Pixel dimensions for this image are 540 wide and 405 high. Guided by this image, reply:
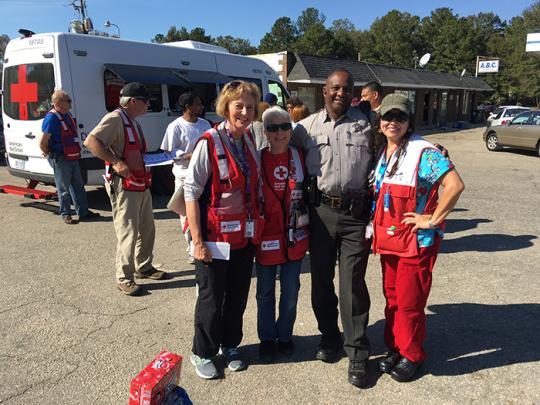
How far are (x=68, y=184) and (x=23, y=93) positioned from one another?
7.13 ft

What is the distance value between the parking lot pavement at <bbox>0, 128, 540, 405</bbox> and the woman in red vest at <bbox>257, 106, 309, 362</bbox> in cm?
62

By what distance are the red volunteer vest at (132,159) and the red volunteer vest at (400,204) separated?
96.5 inches

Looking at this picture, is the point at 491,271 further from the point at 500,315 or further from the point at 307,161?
the point at 307,161

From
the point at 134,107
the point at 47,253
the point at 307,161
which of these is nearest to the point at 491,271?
the point at 307,161

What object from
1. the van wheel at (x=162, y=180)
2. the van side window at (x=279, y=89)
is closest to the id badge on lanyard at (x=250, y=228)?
the van wheel at (x=162, y=180)

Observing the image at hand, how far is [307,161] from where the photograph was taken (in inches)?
116

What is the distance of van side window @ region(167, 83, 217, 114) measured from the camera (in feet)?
28.8

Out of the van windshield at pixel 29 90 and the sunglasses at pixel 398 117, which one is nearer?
the sunglasses at pixel 398 117

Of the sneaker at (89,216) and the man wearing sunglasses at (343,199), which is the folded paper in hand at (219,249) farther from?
the sneaker at (89,216)

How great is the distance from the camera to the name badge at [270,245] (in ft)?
9.54

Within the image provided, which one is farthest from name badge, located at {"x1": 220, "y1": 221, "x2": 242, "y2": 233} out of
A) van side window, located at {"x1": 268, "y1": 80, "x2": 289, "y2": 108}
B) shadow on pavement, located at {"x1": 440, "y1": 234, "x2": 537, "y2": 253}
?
van side window, located at {"x1": 268, "y1": 80, "x2": 289, "y2": 108}

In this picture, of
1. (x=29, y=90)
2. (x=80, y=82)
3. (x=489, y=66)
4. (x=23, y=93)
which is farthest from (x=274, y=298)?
(x=489, y=66)

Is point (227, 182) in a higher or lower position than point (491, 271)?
higher

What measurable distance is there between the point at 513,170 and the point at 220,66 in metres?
8.70
